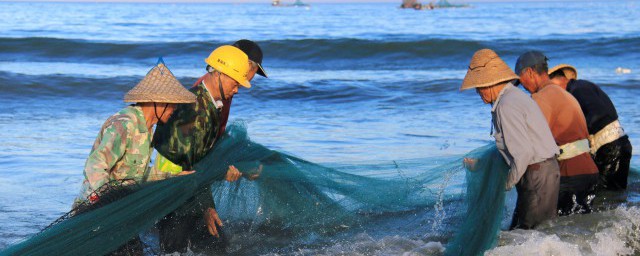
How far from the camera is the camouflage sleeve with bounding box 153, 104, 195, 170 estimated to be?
15.8 feet

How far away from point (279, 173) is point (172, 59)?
19184 mm

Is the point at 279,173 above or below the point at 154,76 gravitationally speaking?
below

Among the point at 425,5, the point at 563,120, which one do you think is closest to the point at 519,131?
the point at 563,120

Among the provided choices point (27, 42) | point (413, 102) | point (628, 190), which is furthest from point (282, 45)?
point (628, 190)

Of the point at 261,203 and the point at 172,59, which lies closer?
the point at 261,203

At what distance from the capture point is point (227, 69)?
492cm

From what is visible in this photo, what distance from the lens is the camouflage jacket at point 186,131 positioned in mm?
4820

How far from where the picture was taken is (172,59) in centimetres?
2400

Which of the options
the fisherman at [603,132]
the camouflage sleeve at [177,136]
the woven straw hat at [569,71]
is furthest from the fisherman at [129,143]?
the fisherman at [603,132]

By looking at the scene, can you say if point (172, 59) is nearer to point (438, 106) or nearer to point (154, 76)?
point (438, 106)

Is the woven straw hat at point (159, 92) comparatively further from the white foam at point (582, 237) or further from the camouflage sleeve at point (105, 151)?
the white foam at point (582, 237)

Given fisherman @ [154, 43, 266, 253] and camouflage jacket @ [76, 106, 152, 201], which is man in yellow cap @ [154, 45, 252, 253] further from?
camouflage jacket @ [76, 106, 152, 201]

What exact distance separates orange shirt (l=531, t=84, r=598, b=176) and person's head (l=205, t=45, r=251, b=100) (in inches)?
80.5

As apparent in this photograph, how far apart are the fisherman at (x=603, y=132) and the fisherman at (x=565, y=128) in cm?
106
